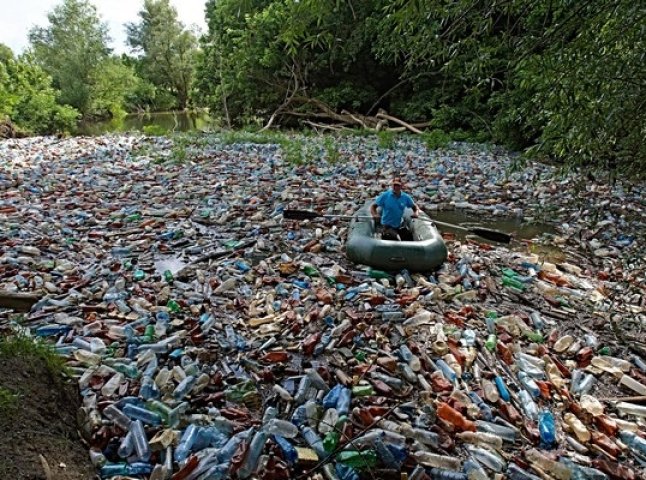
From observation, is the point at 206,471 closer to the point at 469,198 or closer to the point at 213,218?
the point at 213,218

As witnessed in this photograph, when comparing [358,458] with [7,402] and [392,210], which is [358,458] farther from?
[392,210]

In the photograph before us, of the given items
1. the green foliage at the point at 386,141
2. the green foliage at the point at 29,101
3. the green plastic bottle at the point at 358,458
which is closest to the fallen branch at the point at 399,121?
the green foliage at the point at 386,141

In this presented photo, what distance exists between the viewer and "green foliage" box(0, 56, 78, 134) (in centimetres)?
1811

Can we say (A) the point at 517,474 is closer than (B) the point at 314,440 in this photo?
Yes

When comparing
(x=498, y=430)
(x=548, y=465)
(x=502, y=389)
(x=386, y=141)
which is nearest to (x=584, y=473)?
(x=548, y=465)

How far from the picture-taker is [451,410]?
2.85m

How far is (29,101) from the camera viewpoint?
1920cm

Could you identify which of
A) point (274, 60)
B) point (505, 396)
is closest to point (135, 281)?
point (505, 396)

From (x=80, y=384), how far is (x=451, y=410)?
242cm

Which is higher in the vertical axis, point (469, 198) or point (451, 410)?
point (469, 198)

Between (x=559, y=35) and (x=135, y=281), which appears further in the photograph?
(x=135, y=281)

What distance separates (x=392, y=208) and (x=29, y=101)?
19956 mm

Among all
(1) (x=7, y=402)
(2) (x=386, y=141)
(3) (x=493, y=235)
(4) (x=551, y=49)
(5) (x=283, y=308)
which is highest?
(4) (x=551, y=49)

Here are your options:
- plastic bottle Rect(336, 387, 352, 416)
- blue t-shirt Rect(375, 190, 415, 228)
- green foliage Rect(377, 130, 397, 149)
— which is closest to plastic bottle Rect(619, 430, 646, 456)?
plastic bottle Rect(336, 387, 352, 416)
